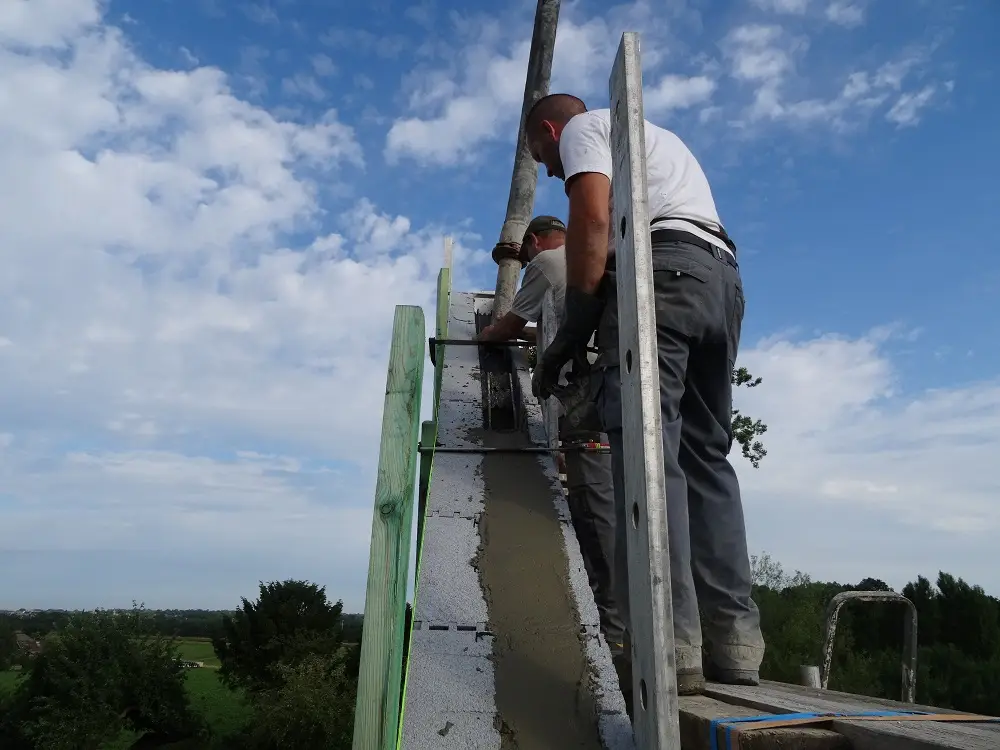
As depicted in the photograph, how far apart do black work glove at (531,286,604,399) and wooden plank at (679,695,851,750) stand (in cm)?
101

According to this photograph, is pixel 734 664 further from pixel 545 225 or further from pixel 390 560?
pixel 545 225

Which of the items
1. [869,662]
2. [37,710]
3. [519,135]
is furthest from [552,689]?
[37,710]

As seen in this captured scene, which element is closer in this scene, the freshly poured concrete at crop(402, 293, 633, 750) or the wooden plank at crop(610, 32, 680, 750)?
the wooden plank at crop(610, 32, 680, 750)

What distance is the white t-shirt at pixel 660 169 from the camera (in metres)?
1.86

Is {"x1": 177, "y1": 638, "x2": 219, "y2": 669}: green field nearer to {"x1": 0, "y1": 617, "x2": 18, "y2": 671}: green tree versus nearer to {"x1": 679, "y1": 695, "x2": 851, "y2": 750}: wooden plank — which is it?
{"x1": 0, "y1": 617, "x2": 18, "y2": 671}: green tree

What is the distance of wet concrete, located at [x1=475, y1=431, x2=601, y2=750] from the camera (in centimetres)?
138

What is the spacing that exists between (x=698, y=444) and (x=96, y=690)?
154 feet

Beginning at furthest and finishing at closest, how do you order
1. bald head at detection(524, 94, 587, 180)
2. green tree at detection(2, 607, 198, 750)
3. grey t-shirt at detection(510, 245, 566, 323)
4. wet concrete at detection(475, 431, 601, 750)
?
green tree at detection(2, 607, 198, 750) < grey t-shirt at detection(510, 245, 566, 323) < bald head at detection(524, 94, 587, 180) < wet concrete at detection(475, 431, 601, 750)

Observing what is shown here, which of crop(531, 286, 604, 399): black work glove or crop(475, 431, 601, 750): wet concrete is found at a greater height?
crop(531, 286, 604, 399): black work glove

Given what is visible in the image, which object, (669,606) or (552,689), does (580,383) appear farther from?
(669,606)

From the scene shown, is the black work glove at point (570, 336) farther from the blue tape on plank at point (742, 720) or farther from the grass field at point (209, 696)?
the grass field at point (209, 696)

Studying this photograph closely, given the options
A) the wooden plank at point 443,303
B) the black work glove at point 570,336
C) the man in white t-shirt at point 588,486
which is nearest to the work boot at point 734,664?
the man in white t-shirt at point 588,486

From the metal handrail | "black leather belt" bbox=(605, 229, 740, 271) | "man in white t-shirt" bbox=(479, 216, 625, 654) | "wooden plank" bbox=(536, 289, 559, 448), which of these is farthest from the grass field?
"black leather belt" bbox=(605, 229, 740, 271)

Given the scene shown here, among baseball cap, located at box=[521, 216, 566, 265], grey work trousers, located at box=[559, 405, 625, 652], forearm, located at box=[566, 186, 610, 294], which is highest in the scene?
baseball cap, located at box=[521, 216, 566, 265]
